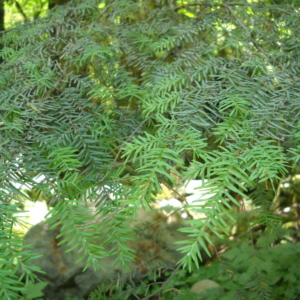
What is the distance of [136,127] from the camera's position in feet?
2.48

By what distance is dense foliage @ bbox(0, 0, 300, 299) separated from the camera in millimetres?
496

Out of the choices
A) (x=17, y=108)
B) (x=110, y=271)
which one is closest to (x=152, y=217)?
(x=110, y=271)

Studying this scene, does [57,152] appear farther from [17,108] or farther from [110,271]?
[110,271]

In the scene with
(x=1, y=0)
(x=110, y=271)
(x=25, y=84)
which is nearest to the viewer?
(x=25, y=84)

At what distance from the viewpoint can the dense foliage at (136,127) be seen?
496 mm

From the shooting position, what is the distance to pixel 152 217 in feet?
9.21

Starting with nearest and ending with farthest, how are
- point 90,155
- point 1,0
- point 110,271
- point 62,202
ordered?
1. point 62,202
2. point 90,155
3. point 1,0
4. point 110,271

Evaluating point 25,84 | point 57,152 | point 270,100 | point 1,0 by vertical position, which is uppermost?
point 1,0

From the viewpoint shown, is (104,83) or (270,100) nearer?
(270,100)

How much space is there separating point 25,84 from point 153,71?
0.33 metres

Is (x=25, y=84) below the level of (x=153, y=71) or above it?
above

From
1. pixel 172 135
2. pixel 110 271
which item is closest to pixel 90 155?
pixel 172 135

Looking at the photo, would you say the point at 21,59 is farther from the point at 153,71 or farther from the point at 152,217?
the point at 152,217

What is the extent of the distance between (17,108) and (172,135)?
36 cm
